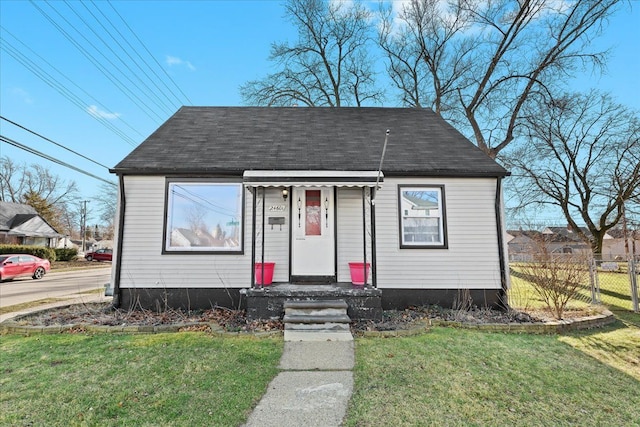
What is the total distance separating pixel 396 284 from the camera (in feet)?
21.9

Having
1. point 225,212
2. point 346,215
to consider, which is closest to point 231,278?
point 225,212

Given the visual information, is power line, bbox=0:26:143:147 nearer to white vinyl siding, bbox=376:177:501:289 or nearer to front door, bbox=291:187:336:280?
front door, bbox=291:187:336:280

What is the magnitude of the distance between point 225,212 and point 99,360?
11.5 ft

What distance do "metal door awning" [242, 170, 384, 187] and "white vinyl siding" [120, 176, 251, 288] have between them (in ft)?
4.99

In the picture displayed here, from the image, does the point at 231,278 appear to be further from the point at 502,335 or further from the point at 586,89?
the point at 586,89

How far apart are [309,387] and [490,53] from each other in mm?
17024

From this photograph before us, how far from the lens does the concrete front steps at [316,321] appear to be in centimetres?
489

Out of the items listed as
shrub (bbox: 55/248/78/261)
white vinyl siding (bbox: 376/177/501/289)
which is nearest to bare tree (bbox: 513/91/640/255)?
white vinyl siding (bbox: 376/177/501/289)

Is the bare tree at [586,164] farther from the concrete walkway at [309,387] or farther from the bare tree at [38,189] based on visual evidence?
the bare tree at [38,189]

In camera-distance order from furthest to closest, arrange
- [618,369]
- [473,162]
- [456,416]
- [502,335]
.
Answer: [473,162], [502,335], [618,369], [456,416]

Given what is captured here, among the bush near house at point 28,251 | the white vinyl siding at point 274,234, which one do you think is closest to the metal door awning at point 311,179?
the white vinyl siding at point 274,234

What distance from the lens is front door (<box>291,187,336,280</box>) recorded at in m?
6.71

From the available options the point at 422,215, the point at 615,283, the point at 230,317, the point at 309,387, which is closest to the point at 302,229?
the point at 230,317

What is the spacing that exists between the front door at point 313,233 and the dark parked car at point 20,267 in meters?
16.7
